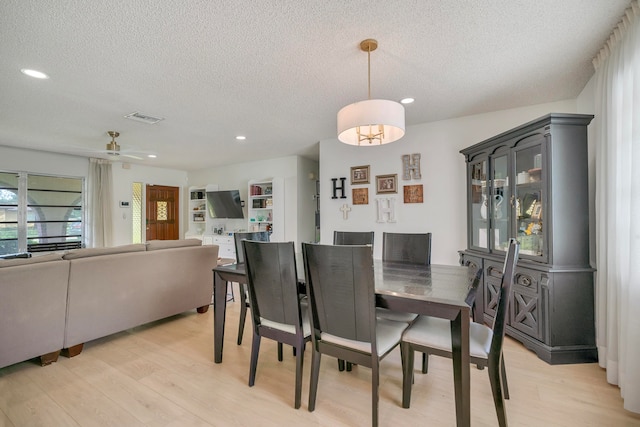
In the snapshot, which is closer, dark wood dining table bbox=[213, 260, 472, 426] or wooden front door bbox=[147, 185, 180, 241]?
dark wood dining table bbox=[213, 260, 472, 426]

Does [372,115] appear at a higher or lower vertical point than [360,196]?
higher

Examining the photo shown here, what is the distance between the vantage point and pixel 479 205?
328 cm

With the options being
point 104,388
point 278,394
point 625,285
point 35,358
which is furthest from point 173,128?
point 625,285

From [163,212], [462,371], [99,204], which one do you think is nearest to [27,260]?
[462,371]

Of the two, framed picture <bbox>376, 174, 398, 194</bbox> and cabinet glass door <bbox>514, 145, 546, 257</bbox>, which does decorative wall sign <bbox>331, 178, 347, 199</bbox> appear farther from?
cabinet glass door <bbox>514, 145, 546, 257</bbox>

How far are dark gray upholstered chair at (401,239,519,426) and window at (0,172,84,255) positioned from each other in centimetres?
663

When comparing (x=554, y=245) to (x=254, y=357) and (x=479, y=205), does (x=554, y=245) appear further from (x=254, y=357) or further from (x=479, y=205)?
(x=254, y=357)

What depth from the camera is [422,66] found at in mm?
2410

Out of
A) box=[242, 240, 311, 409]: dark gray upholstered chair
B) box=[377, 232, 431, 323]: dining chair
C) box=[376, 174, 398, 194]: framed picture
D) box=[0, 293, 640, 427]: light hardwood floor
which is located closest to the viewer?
box=[0, 293, 640, 427]: light hardwood floor

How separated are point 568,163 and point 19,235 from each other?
780 cm

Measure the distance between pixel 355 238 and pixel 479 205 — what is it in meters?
1.51

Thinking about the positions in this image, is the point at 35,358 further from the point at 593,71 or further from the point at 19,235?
the point at 593,71

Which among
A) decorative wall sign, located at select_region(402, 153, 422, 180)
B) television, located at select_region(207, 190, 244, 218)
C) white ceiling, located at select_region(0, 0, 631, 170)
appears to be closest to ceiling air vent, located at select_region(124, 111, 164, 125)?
white ceiling, located at select_region(0, 0, 631, 170)

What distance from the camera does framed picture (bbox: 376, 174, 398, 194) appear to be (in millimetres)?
4125
